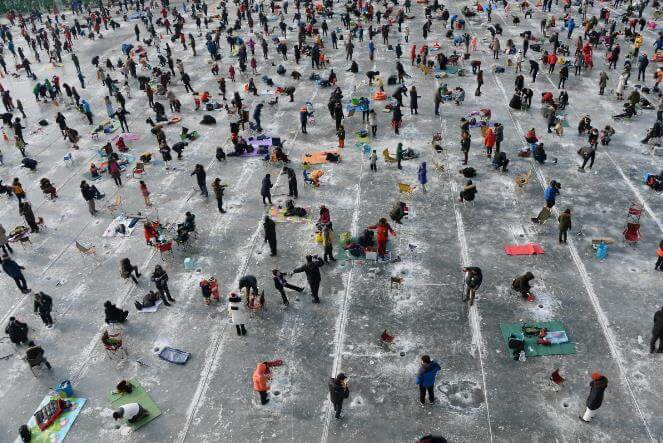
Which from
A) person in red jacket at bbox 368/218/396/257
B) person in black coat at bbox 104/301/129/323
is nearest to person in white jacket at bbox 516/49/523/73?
person in red jacket at bbox 368/218/396/257

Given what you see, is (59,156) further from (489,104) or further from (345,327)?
(489,104)

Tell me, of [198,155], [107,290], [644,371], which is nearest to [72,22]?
[198,155]

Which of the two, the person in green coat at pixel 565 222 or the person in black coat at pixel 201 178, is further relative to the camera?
the person in black coat at pixel 201 178

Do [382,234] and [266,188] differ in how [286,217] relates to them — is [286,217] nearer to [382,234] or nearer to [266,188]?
[266,188]

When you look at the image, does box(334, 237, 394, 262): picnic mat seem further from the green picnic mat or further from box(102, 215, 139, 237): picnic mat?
box(102, 215, 139, 237): picnic mat

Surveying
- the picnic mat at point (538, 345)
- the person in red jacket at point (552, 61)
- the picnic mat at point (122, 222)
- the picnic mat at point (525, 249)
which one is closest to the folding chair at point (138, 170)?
the picnic mat at point (122, 222)

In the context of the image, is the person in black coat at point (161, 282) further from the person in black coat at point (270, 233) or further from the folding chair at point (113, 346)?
the person in black coat at point (270, 233)
